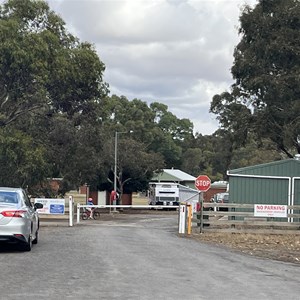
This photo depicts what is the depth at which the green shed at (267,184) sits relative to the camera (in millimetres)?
29172

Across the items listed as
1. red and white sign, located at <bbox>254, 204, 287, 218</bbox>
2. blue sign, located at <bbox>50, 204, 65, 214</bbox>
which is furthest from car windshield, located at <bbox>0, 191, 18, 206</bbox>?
blue sign, located at <bbox>50, 204, 65, 214</bbox>

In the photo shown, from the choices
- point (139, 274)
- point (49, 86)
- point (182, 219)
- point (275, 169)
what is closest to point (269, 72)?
point (275, 169)

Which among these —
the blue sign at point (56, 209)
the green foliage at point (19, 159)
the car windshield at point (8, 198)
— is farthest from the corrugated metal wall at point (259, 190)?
the car windshield at point (8, 198)

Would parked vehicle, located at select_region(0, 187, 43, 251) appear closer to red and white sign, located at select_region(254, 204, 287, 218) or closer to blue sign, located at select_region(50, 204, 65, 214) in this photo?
red and white sign, located at select_region(254, 204, 287, 218)

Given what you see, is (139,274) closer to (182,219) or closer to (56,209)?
(182,219)

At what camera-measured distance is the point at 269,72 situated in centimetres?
3694

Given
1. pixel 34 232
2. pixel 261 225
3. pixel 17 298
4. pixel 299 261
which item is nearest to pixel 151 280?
pixel 17 298

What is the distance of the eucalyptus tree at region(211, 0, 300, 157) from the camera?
35500 millimetres

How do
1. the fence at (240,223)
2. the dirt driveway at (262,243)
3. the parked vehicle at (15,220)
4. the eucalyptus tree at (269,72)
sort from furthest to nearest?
the eucalyptus tree at (269,72)
the fence at (240,223)
the dirt driveway at (262,243)
the parked vehicle at (15,220)

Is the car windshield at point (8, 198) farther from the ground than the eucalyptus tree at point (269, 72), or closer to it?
closer to it

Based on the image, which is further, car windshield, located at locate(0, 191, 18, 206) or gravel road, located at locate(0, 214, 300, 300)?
car windshield, located at locate(0, 191, 18, 206)

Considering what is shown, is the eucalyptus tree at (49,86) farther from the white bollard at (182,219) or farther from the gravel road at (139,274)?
the gravel road at (139,274)

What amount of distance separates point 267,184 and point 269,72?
9780 mm

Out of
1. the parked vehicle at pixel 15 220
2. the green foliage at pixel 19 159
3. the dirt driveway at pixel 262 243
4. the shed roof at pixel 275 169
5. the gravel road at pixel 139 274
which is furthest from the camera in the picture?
the green foliage at pixel 19 159
